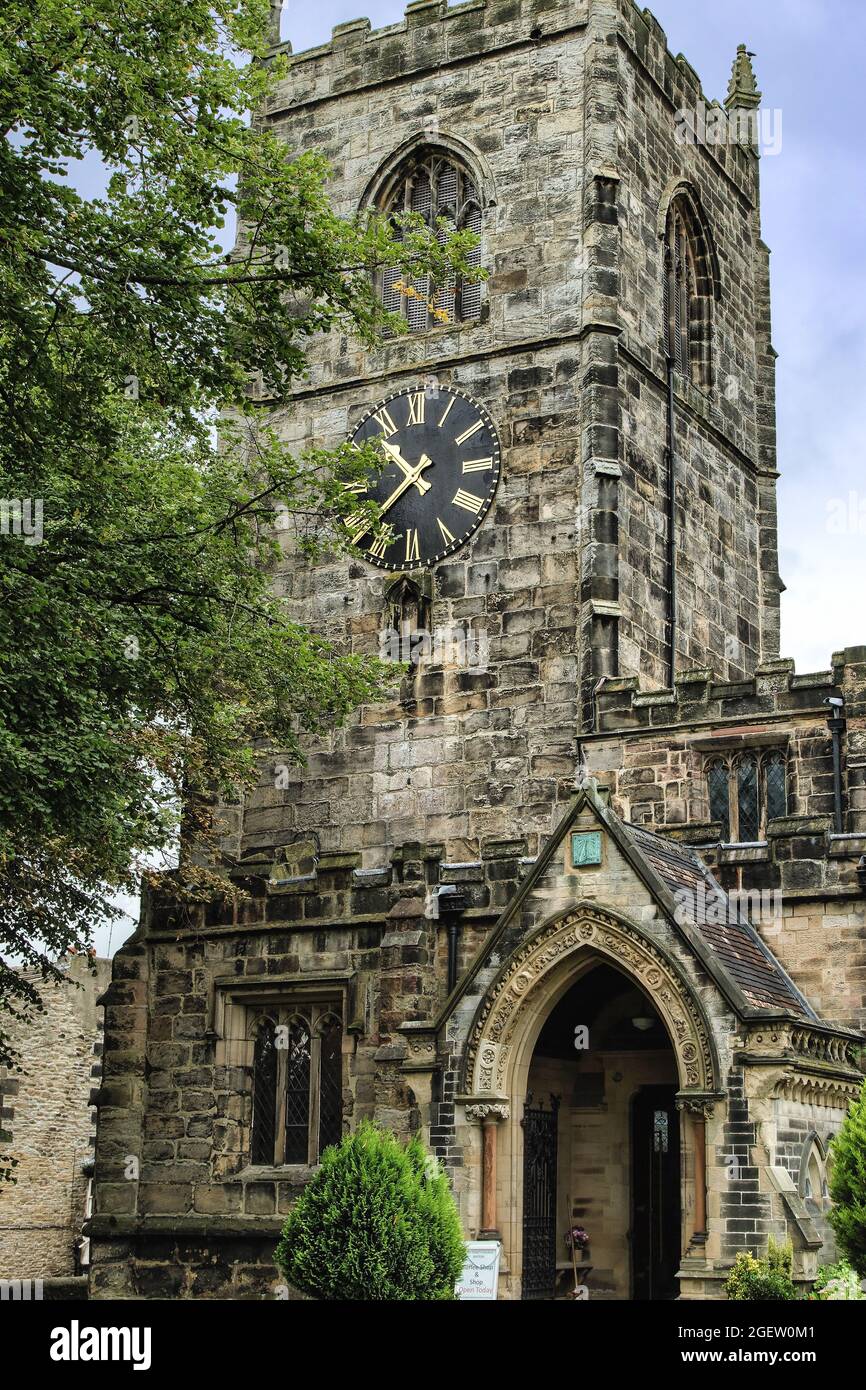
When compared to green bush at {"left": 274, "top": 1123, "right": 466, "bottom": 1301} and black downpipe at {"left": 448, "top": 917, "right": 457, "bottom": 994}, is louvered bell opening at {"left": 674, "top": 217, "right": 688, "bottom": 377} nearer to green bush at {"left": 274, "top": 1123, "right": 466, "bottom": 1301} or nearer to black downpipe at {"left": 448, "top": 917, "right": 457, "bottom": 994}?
black downpipe at {"left": 448, "top": 917, "right": 457, "bottom": 994}

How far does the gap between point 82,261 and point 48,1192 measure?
85.5ft

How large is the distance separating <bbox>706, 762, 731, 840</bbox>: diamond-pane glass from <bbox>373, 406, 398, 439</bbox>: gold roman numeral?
26.8 ft

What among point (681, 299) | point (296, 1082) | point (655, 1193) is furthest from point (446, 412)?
point (655, 1193)

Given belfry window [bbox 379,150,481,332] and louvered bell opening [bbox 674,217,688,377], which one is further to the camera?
louvered bell opening [bbox 674,217,688,377]

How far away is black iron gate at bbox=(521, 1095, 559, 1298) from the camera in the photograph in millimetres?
22375

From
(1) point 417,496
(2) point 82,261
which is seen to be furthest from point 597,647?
(2) point 82,261

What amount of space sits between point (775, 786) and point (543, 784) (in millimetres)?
3536

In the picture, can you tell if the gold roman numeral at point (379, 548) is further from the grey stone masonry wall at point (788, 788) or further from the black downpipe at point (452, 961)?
the black downpipe at point (452, 961)

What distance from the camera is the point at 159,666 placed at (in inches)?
798

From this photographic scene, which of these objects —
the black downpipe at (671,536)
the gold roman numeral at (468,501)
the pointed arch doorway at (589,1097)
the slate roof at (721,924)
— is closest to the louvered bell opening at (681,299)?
the black downpipe at (671,536)

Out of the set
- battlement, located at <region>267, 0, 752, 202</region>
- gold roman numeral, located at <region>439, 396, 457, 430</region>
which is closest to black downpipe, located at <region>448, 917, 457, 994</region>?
gold roman numeral, located at <region>439, 396, 457, 430</region>

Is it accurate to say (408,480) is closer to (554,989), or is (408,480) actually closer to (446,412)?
(446,412)
